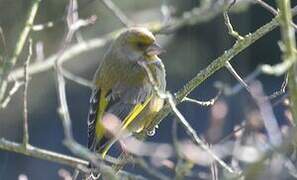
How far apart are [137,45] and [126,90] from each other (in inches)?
12.3

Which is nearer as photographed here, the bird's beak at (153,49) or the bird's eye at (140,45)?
the bird's beak at (153,49)

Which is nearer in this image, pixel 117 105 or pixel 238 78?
pixel 238 78

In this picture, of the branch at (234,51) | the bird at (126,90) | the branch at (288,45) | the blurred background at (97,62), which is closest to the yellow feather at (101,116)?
the bird at (126,90)

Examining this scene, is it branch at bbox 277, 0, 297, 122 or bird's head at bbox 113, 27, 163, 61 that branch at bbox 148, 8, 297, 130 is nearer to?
branch at bbox 277, 0, 297, 122

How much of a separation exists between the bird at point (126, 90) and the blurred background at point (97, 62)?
3533mm

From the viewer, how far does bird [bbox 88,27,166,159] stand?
4.85m

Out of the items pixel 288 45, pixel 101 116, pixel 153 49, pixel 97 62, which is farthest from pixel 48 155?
pixel 97 62

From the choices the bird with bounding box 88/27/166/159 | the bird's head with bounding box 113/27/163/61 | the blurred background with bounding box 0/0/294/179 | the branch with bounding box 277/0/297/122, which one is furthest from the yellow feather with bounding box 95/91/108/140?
the blurred background with bounding box 0/0/294/179

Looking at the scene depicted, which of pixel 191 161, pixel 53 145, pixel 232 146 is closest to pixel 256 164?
pixel 191 161

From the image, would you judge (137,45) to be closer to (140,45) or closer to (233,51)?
(140,45)

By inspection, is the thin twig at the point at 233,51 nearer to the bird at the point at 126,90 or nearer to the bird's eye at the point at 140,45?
the bird at the point at 126,90

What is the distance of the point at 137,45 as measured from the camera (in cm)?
541

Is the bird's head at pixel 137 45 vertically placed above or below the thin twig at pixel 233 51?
above

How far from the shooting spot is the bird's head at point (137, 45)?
530cm
